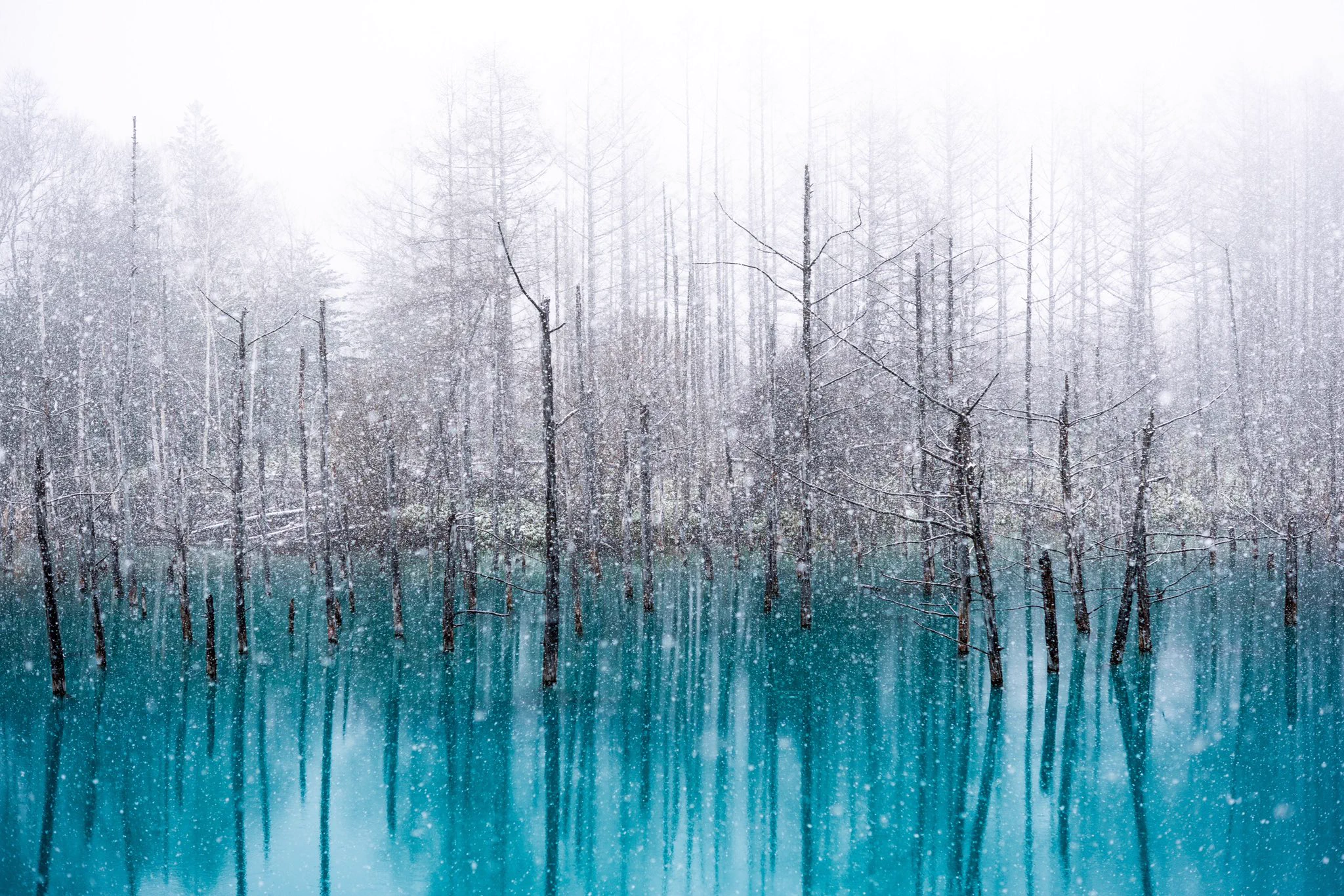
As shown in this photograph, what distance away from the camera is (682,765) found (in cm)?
973

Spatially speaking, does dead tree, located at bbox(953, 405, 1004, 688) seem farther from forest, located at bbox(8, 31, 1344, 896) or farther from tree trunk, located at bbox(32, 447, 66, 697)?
Answer: tree trunk, located at bbox(32, 447, 66, 697)

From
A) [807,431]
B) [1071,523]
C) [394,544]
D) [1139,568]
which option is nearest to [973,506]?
[1071,523]

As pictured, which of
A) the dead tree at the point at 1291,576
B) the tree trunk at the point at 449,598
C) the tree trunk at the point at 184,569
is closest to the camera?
the tree trunk at the point at 184,569

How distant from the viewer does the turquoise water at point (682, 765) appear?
7.35 m

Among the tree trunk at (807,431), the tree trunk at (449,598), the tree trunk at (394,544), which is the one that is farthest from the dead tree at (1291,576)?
the tree trunk at (394,544)

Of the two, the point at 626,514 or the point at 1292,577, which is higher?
the point at 626,514

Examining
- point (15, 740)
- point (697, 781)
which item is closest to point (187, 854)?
point (15, 740)

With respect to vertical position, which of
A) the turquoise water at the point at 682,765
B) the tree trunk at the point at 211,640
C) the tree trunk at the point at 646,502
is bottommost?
the turquoise water at the point at 682,765

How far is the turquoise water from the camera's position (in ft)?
24.1

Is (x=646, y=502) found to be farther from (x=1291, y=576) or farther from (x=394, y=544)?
(x=1291, y=576)

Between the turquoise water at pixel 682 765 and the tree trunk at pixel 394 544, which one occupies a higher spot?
the tree trunk at pixel 394 544

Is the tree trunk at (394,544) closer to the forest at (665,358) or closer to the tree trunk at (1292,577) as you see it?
the forest at (665,358)

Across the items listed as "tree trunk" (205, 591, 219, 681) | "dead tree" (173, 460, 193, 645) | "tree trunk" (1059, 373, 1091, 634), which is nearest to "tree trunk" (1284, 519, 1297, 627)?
"tree trunk" (1059, 373, 1091, 634)

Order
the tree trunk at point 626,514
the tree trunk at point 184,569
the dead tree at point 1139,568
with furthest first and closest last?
the tree trunk at point 626,514 → the tree trunk at point 184,569 → the dead tree at point 1139,568
